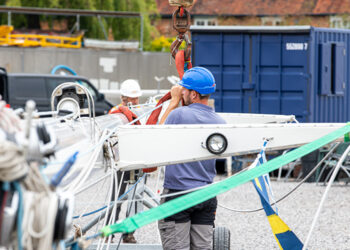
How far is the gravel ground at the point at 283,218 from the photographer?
9152mm

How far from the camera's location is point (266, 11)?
53406 millimetres

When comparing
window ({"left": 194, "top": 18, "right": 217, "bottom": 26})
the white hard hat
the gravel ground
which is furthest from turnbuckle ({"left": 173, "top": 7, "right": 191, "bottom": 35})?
window ({"left": 194, "top": 18, "right": 217, "bottom": 26})

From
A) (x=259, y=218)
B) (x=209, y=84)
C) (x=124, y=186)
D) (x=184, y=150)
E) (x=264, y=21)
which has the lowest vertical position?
(x=259, y=218)

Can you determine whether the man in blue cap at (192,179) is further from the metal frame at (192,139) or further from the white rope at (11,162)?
the white rope at (11,162)

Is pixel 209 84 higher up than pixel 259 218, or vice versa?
pixel 209 84

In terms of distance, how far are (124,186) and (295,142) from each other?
270 cm

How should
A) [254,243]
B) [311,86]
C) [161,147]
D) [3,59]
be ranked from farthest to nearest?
[3,59], [311,86], [254,243], [161,147]

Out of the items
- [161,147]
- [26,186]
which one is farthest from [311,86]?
[26,186]

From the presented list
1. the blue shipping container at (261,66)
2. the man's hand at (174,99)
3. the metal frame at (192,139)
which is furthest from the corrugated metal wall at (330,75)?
the metal frame at (192,139)

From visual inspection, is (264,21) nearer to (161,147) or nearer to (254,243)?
(254,243)

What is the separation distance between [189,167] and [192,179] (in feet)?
0.28

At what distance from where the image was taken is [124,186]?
7.12 meters

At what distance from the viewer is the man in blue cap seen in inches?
211

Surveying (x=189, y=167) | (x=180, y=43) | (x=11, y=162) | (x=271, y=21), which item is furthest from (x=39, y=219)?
(x=271, y=21)
